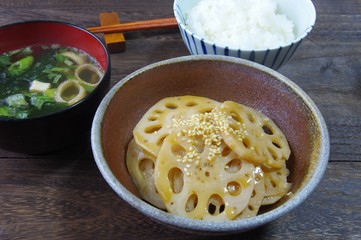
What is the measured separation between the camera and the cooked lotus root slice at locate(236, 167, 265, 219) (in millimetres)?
1069

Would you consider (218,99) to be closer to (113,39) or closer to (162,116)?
(162,116)

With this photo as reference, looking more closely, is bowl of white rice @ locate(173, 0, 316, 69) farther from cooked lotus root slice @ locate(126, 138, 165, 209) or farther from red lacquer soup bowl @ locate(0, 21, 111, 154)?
cooked lotus root slice @ locate(126, 138, 165, 209)

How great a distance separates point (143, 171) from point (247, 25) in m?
0.92

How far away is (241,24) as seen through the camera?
173 centimetres

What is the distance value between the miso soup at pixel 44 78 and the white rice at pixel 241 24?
22.1 inches

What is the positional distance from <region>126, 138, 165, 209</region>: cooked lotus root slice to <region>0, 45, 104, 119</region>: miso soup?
0.33 meters

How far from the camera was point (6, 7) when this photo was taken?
215cm

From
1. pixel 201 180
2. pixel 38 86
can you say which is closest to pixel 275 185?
pixel 201 180

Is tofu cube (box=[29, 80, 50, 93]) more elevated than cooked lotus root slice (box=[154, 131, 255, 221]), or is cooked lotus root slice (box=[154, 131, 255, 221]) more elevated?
→ tofu cube (box=[29, 80, 50, 93])

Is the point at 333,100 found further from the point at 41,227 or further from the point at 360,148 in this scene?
the point at 41,227

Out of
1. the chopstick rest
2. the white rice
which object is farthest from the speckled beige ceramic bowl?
the chopstick rest

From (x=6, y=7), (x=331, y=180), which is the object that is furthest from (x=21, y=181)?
(x=6, y=7)

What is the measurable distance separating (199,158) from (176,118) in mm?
218

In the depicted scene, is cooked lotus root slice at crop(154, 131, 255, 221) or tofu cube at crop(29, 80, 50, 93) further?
tofu cube at crop(29, 80, 50, 93)
